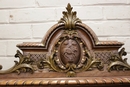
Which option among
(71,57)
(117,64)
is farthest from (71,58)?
(117,64)

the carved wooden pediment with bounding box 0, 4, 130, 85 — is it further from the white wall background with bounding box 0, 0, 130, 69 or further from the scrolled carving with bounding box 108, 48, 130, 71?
the white wall background with bounding box 0, 0, 130, 69

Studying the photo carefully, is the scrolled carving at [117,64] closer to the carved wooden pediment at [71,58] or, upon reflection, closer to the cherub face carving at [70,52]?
the carved wooden pediment at [71,58]

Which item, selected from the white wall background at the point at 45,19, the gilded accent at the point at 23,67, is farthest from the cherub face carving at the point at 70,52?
the white wall background at the point at 45,19

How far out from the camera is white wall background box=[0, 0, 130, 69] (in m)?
0.95

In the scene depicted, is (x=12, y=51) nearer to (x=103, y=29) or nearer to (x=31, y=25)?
(x=31, y=25)

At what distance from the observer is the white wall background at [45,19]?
3.11 ft

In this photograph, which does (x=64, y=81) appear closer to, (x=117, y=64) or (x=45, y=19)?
(x=117, y=64)

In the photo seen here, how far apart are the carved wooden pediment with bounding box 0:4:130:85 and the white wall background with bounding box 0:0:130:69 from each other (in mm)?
266

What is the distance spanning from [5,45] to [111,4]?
0.55m

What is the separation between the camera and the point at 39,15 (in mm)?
982

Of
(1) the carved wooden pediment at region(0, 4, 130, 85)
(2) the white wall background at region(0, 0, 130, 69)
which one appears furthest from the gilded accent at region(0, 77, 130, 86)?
(2) the white wall background at region(0, 0, 130, 69)

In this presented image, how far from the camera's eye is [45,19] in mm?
975

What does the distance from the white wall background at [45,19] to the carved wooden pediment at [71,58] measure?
27 cm

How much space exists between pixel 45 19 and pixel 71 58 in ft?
1.21
